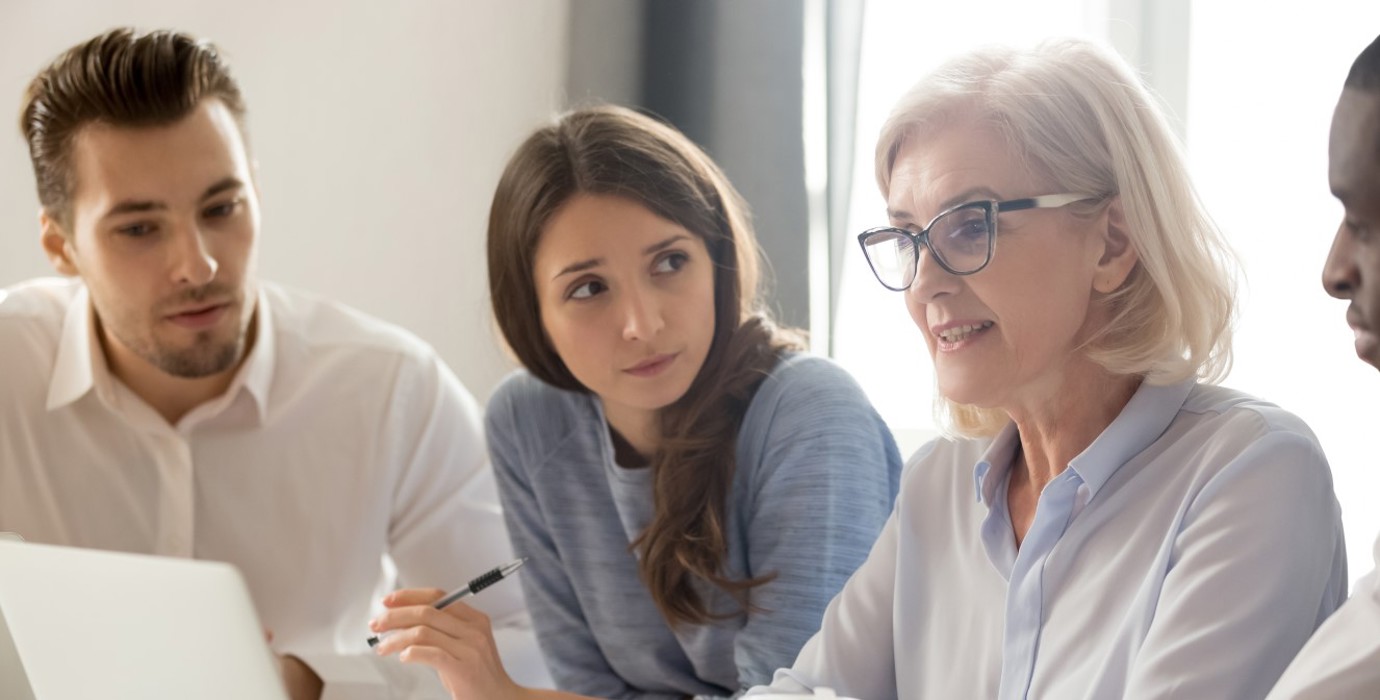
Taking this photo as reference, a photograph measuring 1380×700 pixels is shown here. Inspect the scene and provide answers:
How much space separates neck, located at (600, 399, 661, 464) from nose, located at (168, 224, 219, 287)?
0.64m

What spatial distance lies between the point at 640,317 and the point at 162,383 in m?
0.88

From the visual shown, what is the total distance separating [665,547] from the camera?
1644 mm

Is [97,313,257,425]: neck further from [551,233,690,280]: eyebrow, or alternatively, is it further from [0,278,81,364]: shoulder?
[551,233,690,280]: eyebrow

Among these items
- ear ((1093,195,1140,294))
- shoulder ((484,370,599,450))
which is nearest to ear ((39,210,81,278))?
shoulder ((484,370,599,450))

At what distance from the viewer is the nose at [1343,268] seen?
829 mm

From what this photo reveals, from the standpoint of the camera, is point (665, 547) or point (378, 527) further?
point (378, 527)

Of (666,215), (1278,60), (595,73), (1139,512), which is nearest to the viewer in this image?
(1139,512)

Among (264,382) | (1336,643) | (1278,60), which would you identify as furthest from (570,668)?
(1278,60)

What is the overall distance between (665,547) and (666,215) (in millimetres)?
411

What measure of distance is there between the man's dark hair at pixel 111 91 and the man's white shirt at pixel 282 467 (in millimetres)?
222

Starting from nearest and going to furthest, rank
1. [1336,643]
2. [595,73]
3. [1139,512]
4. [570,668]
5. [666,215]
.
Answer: [1336,643], [1139,512], [666,215], [570,668], [595,73]

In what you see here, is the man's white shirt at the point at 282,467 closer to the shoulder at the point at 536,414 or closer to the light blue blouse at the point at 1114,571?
the shoulder at the point at 536,414

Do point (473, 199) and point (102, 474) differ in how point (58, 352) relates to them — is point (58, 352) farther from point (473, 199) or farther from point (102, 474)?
point (473, 199)

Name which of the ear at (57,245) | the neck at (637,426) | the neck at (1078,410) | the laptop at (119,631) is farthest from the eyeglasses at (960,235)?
the ear at (57,245)
